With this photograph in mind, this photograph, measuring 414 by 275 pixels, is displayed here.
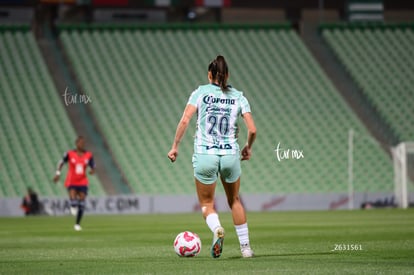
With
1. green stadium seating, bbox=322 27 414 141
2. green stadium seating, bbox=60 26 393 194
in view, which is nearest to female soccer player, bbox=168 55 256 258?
green stadium seating, bbox=60 26 393 194

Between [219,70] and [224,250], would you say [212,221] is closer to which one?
[219,70]

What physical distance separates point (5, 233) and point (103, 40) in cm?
2043

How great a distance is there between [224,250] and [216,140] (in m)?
2.21

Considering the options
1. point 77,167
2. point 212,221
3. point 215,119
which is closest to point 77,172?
Result: point 77,167

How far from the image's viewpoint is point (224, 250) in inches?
511

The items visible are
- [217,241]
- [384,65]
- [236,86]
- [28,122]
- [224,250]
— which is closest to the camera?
[217,241]

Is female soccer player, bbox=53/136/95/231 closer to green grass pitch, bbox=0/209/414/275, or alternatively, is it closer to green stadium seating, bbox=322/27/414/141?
green grass pitch, bbox=0/209/414/275

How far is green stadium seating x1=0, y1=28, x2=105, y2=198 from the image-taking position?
3216 centimetres

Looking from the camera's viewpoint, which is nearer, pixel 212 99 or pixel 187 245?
pixel 212 99

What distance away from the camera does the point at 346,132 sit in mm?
36156

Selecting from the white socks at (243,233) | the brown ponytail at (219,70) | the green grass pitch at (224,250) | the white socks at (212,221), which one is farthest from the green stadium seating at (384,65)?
the white socks at (212,221)

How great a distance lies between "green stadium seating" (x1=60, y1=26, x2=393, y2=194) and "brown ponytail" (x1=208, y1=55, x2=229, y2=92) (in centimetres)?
2174

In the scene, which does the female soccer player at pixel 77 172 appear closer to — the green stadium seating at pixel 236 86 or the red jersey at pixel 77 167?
the red jersey at pixel 77 167

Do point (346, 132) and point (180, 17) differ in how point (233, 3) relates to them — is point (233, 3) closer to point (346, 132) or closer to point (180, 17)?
point (180, 17)
